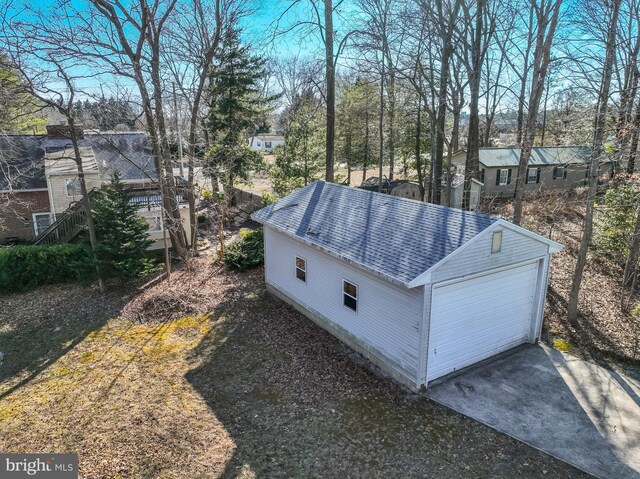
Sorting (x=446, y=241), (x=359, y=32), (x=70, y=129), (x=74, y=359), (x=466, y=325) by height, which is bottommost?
(x=74, y=359)

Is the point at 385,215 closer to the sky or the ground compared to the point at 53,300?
closer to the sky

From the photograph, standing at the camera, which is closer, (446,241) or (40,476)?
(40,476)

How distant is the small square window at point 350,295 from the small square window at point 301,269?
1952mm

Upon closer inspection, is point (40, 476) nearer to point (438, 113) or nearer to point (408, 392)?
point (408, 392)

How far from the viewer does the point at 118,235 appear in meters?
15.0

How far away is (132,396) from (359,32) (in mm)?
15584

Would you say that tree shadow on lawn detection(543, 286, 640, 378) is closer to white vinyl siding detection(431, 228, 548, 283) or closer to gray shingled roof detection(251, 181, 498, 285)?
white vinyl siding detection(431, 228, 548, 283)

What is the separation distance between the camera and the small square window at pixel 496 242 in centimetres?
920

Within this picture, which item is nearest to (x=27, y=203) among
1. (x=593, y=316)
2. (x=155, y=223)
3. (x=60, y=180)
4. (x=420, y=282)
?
(x=60, y=180)

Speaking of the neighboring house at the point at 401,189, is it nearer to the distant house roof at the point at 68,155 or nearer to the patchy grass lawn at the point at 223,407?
the distant house roof at the point at 68,155

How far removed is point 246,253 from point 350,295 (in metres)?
7.61

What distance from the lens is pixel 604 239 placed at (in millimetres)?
15711

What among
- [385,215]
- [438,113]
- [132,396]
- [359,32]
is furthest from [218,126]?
[132,396]

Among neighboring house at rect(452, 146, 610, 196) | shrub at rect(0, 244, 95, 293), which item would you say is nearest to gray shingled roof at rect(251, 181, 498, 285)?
shrub at rect(0, 244, 95, 293)
